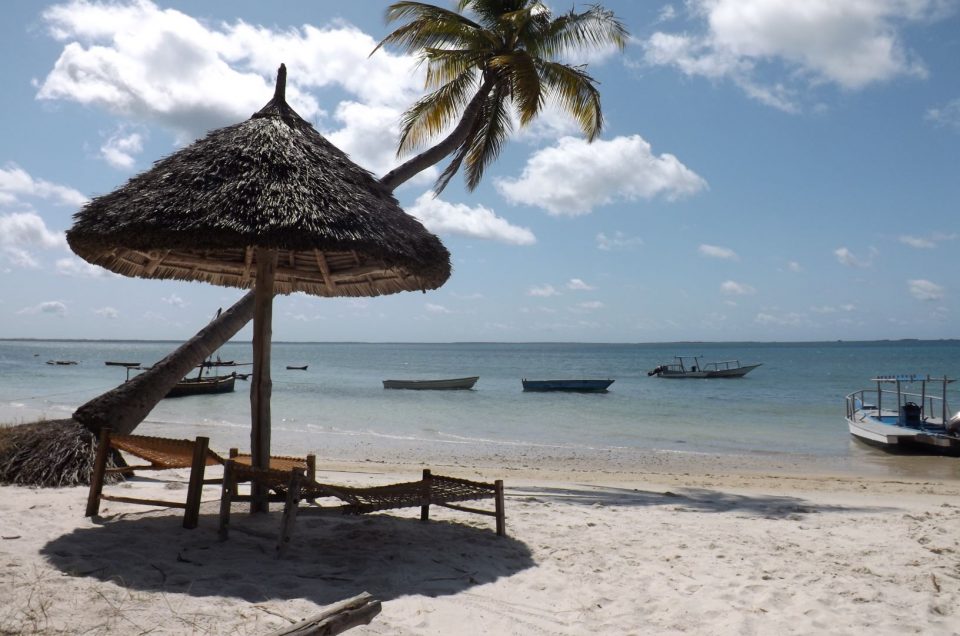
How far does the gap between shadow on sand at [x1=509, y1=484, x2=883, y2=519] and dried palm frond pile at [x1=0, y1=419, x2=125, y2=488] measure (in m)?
4.21

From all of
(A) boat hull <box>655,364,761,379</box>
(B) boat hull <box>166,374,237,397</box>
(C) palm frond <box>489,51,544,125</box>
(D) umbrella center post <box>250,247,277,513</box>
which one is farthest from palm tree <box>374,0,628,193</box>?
(A) boat hull <box>655,364,761,379</box>

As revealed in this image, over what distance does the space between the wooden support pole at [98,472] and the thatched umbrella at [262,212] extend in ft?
3.11

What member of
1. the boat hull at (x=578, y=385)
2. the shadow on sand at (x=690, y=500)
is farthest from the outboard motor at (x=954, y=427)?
the boat hull at (x=578, y=385)

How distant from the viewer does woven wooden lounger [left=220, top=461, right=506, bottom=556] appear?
4.14 m

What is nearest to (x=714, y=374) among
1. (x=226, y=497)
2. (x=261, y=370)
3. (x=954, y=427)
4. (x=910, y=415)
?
(x=910, y=415)

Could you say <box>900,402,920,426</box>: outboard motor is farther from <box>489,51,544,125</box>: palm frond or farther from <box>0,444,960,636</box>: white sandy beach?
<box>489,51,544,125</box>: palm frond

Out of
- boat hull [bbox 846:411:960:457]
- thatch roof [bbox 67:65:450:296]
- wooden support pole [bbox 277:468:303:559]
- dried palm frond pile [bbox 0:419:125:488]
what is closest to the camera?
wooden support pole [bbox 277:468:303:559]

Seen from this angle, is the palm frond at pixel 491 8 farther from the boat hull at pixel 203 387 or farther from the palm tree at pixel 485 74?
the boat hull at pixel 203 387

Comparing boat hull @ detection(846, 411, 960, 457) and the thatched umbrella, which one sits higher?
the thatched umbrella

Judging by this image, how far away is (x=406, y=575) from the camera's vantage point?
399cm

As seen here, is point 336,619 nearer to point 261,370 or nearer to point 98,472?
point 261,370

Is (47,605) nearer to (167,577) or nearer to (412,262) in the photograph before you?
(167,577)

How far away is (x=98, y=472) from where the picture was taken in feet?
15.8

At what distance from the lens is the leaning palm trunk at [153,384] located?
6996mm
